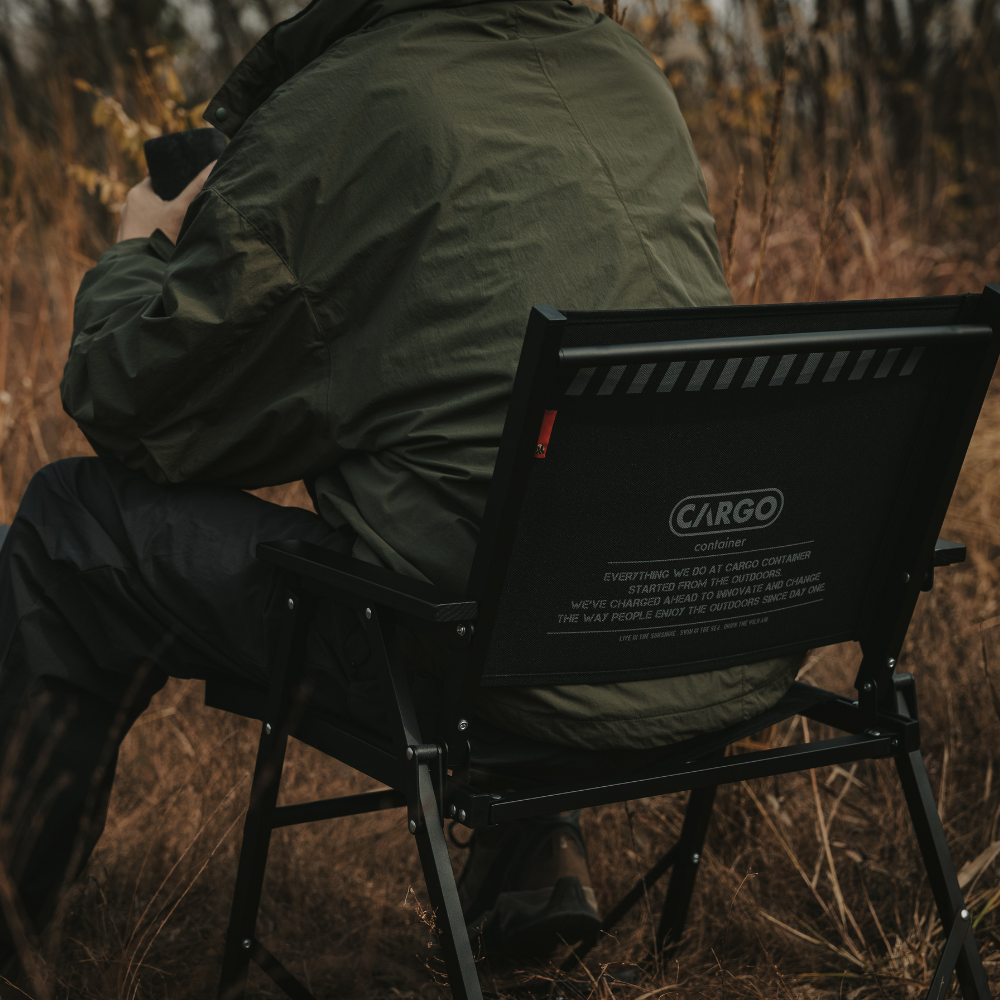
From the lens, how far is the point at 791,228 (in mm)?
3746

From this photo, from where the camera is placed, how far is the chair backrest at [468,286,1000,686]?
1.08 metres

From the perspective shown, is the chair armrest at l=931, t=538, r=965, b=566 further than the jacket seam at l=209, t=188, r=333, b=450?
Yes

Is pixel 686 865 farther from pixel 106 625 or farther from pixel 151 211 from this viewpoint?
pixel 151 211

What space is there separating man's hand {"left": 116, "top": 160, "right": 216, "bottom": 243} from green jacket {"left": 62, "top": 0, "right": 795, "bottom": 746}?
0.95 ft

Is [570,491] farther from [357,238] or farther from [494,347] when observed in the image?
[357,238]

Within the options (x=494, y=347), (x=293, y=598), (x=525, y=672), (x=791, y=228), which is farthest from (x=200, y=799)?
(x=791, y=228)

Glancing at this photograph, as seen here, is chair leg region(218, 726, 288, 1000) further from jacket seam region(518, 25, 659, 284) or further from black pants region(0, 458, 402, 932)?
jacket seam region(518, 25, 659, 284)

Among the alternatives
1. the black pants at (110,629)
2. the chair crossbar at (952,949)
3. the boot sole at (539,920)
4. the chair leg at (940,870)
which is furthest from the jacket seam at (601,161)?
the boot sole at (539,920)

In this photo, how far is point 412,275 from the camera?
1.26 meters

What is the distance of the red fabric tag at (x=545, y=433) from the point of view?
1.08 meters

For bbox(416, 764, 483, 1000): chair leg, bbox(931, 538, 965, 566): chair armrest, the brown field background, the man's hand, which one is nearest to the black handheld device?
the man's hand

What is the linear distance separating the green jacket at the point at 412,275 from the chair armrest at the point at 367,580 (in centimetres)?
6

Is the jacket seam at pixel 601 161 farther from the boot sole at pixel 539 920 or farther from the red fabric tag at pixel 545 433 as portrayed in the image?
the boot sole at pixel 539 920

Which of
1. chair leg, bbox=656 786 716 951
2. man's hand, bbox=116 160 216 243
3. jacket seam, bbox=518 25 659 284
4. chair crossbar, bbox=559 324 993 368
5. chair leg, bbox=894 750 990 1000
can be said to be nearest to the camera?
chair crossbar, bbox=559 324 993 368
